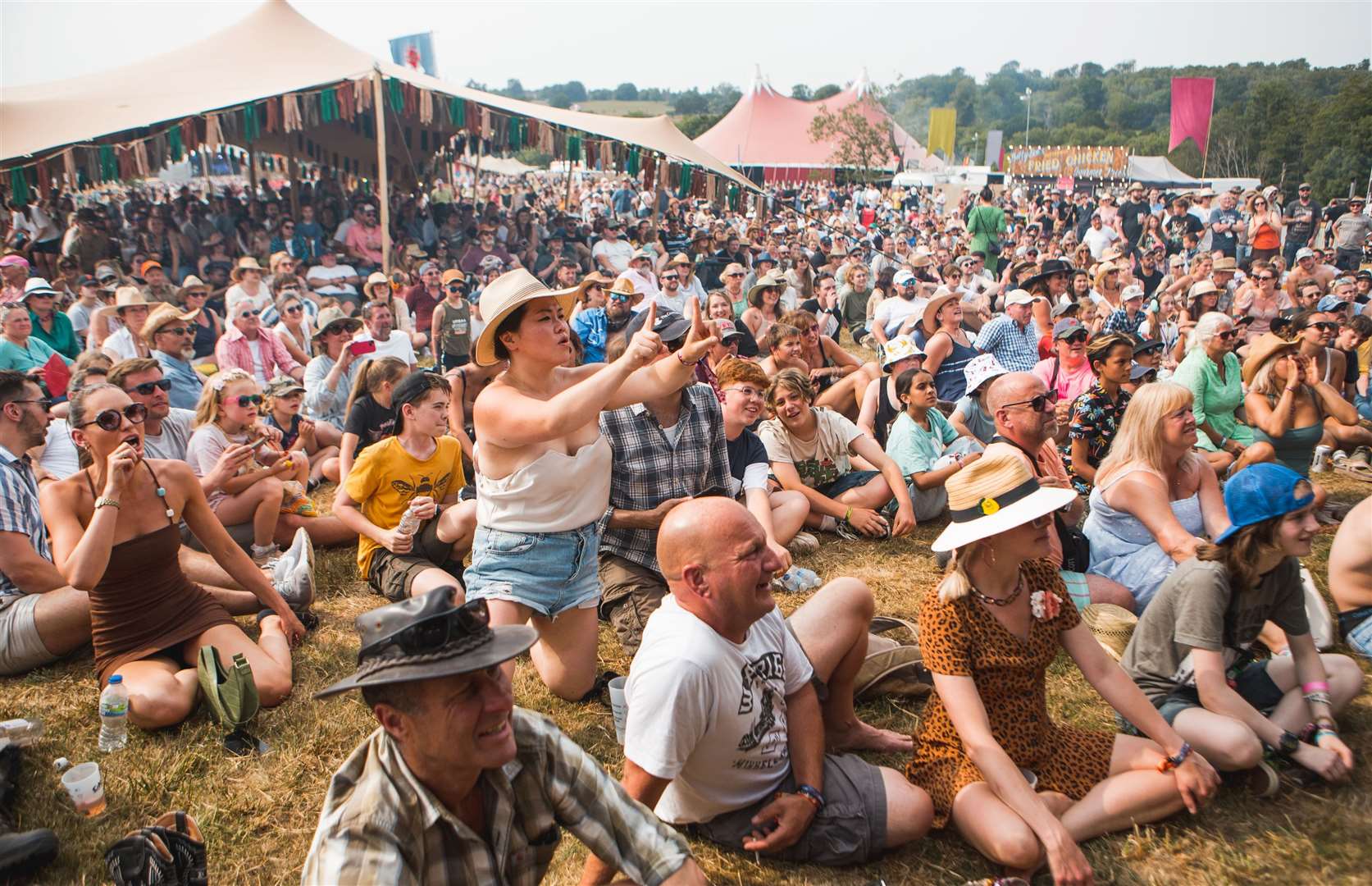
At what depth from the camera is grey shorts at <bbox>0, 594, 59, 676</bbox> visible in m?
4.21

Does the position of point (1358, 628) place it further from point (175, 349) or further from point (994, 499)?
point (175, 349)

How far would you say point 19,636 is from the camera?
13.8 feet

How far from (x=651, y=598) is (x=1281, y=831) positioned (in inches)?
104

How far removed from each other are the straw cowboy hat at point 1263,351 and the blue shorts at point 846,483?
2.89 meters

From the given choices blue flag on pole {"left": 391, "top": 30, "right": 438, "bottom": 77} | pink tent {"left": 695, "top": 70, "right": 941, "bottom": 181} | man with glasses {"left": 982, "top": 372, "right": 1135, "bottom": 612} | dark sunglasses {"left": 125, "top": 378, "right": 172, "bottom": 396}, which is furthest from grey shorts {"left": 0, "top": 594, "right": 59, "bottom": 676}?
pink tent {"left": 695, "top": 70, "right": 941, "bottom": 181}

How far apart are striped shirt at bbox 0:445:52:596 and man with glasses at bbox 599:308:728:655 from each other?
2634 millimetres

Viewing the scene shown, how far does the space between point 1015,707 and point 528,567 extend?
1.89 m

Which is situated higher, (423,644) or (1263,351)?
(423,644)

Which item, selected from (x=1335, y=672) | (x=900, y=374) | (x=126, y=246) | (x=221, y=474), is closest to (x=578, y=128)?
(x=126, y=246)

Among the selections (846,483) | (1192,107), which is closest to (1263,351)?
(846,483)

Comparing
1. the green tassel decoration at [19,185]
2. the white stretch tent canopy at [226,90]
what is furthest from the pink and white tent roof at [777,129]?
the green tassel decoration at [19,185]

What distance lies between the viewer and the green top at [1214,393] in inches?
262

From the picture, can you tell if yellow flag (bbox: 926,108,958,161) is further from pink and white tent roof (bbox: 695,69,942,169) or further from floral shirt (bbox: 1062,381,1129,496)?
floral shirt (bbox: 1062,381,1129,496)

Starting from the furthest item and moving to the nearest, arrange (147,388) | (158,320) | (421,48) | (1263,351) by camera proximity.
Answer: (421,48), (158,320), (1263,351), (147,388)
